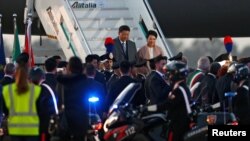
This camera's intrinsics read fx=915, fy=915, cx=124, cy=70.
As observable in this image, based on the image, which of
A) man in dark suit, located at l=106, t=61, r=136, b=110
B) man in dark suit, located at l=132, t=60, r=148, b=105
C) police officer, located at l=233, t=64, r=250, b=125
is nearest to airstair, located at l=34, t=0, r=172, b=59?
man in dark suit, located at l=132, t=60, r=148, b=105

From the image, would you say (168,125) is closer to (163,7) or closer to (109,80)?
(109,80)

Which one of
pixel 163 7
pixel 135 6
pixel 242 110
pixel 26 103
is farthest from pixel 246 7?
pixel 26 103

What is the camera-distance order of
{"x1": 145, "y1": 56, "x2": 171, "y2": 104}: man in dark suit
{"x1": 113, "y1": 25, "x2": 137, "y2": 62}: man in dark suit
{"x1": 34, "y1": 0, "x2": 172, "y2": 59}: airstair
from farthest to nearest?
{"x1": 34, "y1": 0, "x2": 172, "y2": 59}: airstair < {"x1": 113, "y1": 25, "x2": 137, "y2": 62}: man in dark suit < {"x1": 145, "y1": 56, "x2": 171, "y2": 104}: man in dark suit

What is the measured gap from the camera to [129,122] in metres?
11.9

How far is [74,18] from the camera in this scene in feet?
64.3

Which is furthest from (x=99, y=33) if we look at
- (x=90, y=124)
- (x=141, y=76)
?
(x=90, y=124)

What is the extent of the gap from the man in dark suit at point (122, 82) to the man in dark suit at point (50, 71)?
883 millimetres

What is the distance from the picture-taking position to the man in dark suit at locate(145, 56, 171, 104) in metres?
13.3

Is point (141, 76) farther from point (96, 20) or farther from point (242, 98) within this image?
point (96, 20)

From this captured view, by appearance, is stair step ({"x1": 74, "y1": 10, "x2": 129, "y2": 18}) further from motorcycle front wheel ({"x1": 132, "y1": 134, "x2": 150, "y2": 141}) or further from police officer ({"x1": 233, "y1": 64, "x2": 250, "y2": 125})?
motorcycle front wheel ({"x1": 132, "y1": 134, "x2": 150, "y2": 141})

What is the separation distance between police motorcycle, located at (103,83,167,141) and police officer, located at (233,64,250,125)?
112 cm

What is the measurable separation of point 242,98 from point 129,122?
170 cm

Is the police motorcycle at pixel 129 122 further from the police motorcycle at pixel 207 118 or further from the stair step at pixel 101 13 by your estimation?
the stair step at pixel 101 13

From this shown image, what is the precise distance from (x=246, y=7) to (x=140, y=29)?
5823mm
